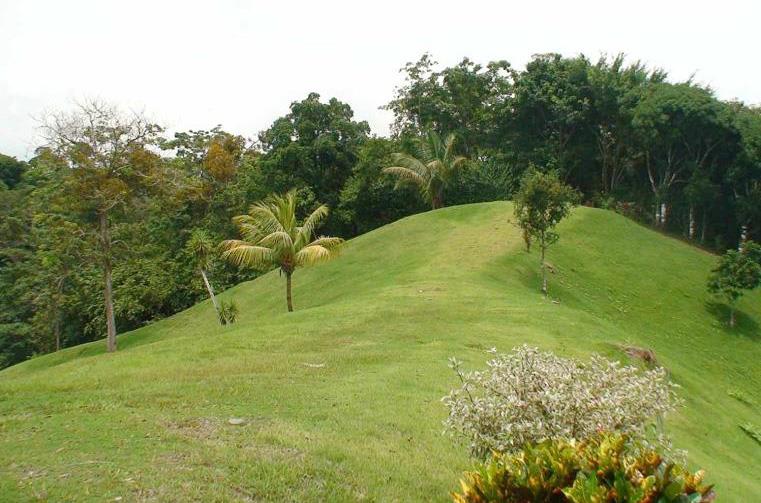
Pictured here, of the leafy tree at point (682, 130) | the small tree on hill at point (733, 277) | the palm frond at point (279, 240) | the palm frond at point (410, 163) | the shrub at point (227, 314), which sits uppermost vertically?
the leafy tree at point (682, 130)

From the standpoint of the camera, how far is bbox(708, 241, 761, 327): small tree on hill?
1225 inches

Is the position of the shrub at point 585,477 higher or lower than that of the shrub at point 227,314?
higher

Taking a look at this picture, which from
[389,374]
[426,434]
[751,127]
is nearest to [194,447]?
[426,434]

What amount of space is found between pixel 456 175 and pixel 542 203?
17.7 meters

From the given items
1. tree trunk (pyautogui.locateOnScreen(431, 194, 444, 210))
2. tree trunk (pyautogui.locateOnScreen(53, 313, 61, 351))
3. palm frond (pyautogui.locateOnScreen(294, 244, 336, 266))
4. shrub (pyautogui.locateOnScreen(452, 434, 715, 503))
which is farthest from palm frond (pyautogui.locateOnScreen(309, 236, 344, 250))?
tree trunk (pyautogui.locateOnScreen(53, 313, 61, 351))

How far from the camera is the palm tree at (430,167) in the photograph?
43219 millimetres

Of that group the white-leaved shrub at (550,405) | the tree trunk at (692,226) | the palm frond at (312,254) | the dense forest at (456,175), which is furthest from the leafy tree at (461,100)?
the white-leaved shrub at (550,405)

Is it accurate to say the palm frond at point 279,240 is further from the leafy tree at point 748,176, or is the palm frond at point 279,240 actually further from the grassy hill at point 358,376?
the leafy tree at point 748,176

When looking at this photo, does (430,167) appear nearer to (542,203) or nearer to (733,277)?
(542,203)

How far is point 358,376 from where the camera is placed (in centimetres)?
1358

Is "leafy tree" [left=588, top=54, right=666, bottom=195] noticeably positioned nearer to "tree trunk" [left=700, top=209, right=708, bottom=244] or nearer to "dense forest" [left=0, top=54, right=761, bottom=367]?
"dense forest" [left=0, top=54, right=761, bottom=367]

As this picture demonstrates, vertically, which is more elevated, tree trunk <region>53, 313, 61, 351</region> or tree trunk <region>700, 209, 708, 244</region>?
tree trunk <region>700, 209, 708, 244</region>

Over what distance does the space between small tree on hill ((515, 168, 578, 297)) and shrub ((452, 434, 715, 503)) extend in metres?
22.1

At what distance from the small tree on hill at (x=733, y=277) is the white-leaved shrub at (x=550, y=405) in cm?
2778
